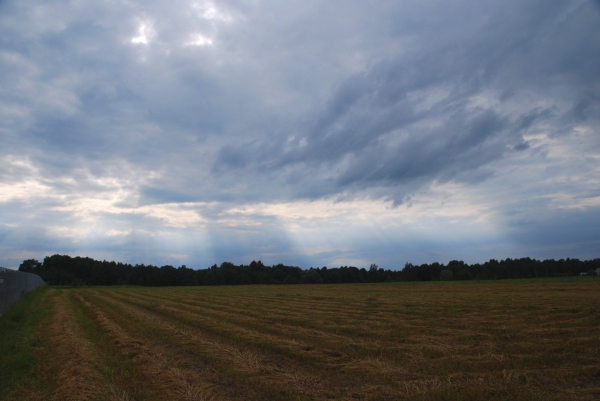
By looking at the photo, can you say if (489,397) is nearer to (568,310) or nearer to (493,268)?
(568,310)

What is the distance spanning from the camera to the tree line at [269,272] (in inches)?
4619

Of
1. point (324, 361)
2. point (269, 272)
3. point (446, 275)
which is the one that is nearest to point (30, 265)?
point (269, 272)

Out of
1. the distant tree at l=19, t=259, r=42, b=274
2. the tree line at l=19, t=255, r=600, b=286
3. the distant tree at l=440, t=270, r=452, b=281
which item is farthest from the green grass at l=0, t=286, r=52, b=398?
the distant tree at l=19, t=259, r=42, b=274

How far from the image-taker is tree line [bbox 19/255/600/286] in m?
117

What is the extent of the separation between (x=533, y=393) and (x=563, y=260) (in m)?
156

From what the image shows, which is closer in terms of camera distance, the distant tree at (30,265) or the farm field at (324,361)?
the farm field at (324,361)

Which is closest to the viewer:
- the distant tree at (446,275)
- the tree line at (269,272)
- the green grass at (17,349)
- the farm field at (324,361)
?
the farm field at (324,361)

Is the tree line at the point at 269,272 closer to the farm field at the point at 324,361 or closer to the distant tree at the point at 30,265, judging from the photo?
the distant tree at the point at 30,265

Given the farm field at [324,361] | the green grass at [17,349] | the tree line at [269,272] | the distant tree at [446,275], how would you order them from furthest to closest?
1. the tree line at [269,272]
2. the distant tree at [446,275]
3. the green grass at [17,349]
4. the farm field at [324,361]

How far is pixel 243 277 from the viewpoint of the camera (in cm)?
11938

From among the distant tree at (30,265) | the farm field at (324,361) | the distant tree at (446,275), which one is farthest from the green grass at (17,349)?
the distant tree at (30,265)

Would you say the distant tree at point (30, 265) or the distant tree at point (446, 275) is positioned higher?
the distant tree at point (30, 265)

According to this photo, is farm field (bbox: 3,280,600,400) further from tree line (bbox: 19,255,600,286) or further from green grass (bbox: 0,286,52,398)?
tree line (bbox: 19,255,600,286)

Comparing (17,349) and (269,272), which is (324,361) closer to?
(17,349)
